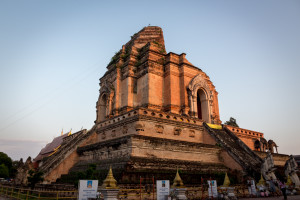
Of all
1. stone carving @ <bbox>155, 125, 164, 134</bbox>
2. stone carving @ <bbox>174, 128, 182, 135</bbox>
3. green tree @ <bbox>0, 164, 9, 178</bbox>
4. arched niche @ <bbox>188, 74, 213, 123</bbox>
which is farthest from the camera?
green tree @ <bbox>0, 164, 9, 178</bbox>

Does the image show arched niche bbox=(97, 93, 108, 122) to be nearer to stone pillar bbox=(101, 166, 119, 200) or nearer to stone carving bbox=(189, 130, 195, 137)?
stone carving bbox=(189, 130, 195, 137)

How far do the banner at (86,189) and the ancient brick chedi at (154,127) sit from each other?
284 cm

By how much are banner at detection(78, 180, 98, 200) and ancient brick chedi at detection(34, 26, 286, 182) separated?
112 inches

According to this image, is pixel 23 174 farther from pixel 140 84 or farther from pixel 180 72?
pixel 180 72

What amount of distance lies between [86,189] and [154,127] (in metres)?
9.11

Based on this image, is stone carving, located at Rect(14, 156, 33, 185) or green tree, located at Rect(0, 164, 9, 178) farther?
green tree, located at Rect(0, 164, 9, 178)

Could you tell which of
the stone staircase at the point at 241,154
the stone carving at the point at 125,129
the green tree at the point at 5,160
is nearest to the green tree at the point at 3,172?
the green tree at the point at 5,160

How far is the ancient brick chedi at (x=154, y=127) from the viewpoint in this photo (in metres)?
14.6

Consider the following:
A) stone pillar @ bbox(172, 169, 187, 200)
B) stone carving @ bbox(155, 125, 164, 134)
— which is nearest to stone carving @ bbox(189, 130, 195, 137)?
stone carving @ bbox(155, 125, 164, 134)

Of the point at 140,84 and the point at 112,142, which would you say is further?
the point at 140,84

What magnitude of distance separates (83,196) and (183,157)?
343 inches

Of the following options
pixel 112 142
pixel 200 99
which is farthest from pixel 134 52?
pixel 112 142

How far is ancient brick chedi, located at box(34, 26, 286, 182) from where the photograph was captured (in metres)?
14.6

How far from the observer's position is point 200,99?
87.2 feet
